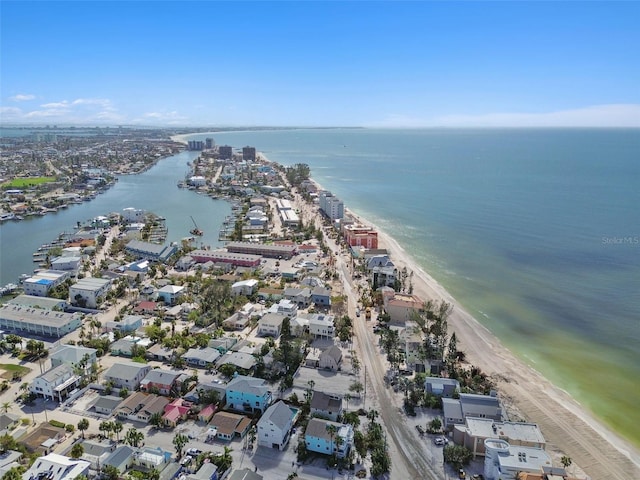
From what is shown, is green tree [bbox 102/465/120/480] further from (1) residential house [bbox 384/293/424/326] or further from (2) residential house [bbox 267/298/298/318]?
(1) residential house [bbox 384/293/424/326]

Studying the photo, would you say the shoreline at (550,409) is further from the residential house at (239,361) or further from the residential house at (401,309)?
the residential house at (239,361)

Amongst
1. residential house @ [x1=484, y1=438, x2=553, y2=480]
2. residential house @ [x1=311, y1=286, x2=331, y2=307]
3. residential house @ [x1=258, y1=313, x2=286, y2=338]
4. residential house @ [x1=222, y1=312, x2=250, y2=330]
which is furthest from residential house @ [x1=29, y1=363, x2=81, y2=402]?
residential house @ [x1=484, y1=438, x2=553, y2=480]

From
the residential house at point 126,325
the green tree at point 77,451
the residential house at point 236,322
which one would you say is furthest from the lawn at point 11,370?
the residential house at point 236,322

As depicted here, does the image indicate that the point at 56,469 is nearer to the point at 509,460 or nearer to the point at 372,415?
the point at 372,415

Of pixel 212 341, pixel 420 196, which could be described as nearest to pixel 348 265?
pixel 212 341

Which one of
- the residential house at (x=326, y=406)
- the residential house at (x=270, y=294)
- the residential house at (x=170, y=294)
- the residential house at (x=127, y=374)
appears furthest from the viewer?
the residential house at (x=270, y=294)

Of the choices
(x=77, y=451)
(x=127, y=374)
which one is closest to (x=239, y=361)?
(x=127, y=374)
